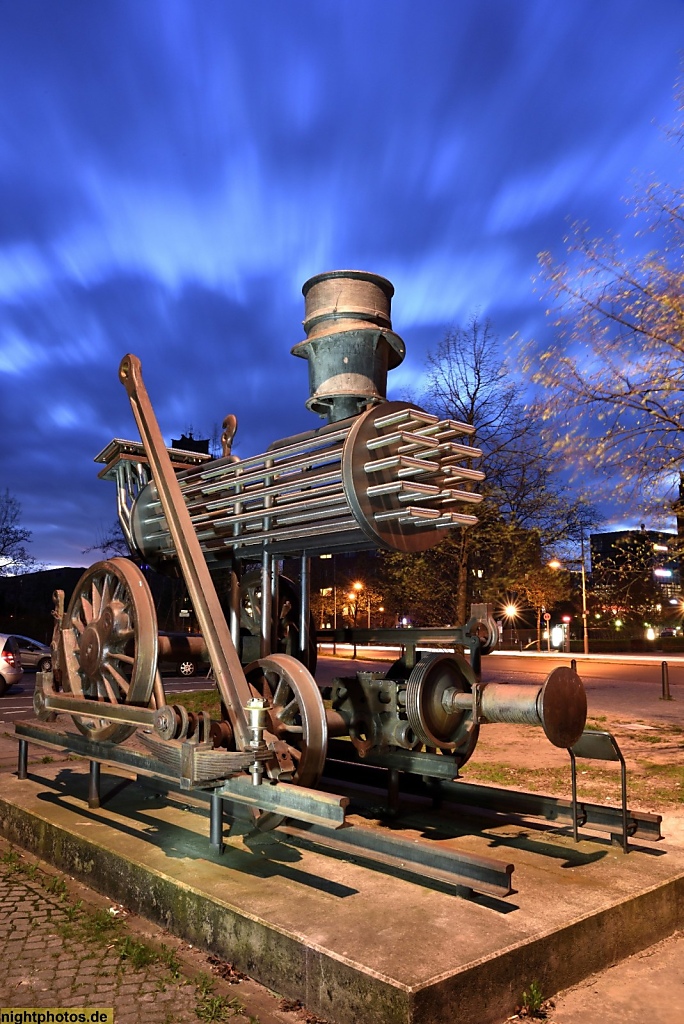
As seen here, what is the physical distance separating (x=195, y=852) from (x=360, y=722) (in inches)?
53.5

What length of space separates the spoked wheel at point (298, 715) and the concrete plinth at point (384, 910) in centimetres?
58

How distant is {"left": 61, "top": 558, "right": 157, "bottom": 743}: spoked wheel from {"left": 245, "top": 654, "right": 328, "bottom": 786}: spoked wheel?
749 mm

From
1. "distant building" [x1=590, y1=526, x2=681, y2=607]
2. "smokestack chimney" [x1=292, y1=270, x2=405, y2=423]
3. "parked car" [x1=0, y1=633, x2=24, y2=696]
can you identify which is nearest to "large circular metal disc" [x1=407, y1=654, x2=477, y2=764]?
"smokestack chimney" [x1=292, y1=270, x2=405, y2=423]

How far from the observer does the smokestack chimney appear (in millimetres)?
5449

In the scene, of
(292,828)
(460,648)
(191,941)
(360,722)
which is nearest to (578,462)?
(460,648)

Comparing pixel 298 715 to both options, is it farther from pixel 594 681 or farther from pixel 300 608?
pixel 594 681

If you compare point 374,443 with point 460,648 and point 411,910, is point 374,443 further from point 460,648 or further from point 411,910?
point 411,910

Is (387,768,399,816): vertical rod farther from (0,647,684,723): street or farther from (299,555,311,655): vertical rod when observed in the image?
(0,647,684,723): street

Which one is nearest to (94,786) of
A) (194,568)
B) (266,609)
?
(266,609)

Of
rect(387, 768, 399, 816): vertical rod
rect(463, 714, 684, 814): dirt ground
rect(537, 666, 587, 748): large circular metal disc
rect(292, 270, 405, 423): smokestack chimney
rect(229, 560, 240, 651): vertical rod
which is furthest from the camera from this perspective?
rect(463, 714, 684, 814): dirt ground

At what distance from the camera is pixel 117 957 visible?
423 centimetres

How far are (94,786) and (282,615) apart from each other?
1953 mm

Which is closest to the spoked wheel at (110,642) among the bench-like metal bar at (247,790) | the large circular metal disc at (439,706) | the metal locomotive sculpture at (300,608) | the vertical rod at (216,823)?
the metal locomotive sculpture at (300,608)

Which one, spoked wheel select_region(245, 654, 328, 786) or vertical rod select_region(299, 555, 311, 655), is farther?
vertical rod select_region(299, 555, 311, 655)
